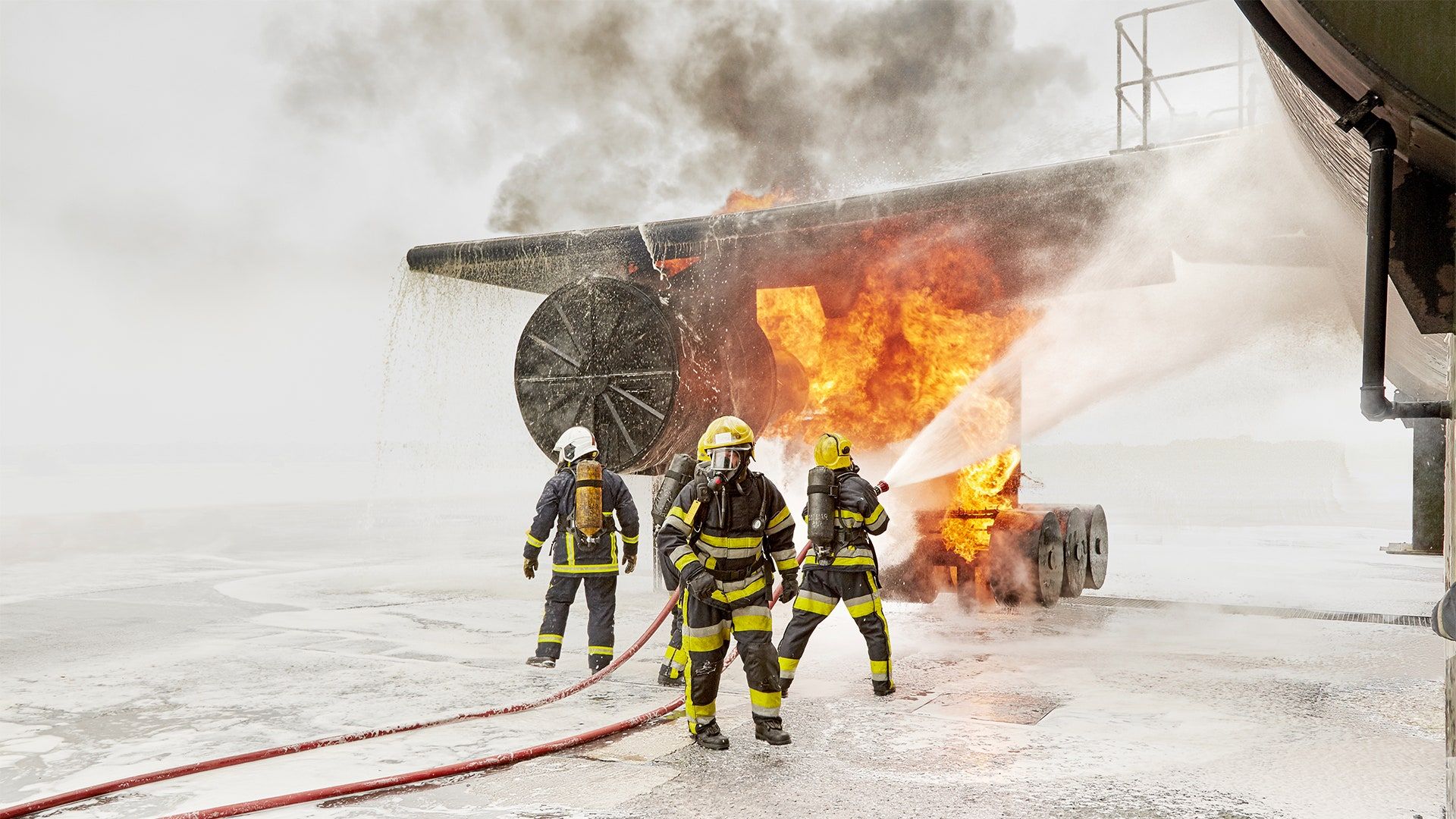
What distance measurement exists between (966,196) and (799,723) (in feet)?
15.2

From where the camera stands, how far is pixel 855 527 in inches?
252

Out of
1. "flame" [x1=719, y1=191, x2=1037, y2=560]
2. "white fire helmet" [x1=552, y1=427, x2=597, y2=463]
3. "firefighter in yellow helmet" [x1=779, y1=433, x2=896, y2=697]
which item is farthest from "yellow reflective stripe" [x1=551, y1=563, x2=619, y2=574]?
"flame" [x1=719, y1=191, x2=1037, y2=560]

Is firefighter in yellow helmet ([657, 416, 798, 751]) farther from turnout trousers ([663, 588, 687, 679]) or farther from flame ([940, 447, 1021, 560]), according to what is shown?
→ flame ([940, 447, 1021, 560])

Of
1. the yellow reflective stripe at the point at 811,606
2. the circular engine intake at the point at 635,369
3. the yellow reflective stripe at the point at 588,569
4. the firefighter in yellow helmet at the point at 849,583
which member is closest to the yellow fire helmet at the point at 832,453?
the firefighter in yellow helmet at the point at 849,583

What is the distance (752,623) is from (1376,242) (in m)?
3.42

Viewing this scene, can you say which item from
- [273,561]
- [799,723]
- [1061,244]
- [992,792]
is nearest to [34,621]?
[273,561]

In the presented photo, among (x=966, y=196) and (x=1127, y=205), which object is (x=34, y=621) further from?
(x=1127, y=205)

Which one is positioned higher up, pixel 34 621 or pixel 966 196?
pixel 966 196

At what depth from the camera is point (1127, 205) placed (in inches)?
307

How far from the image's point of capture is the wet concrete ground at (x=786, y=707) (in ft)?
14.2

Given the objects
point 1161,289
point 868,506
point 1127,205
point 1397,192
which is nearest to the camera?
point 1397,192

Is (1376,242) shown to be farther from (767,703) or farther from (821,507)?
(821,507)

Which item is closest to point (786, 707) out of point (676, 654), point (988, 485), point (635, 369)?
point (676, 654)

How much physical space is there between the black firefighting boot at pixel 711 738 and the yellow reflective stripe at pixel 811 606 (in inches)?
49.8
